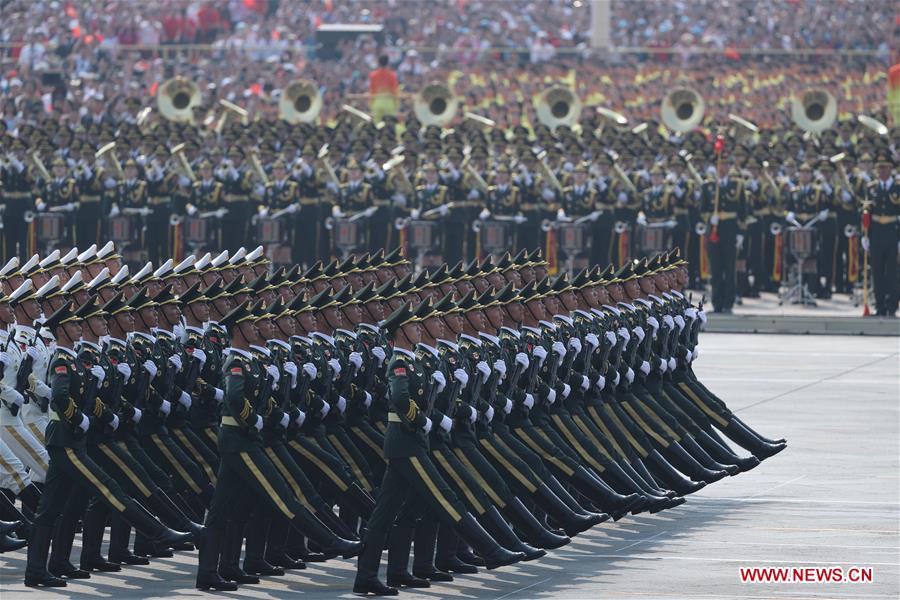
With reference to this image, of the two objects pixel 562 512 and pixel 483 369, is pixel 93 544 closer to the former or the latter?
pixel 483 369

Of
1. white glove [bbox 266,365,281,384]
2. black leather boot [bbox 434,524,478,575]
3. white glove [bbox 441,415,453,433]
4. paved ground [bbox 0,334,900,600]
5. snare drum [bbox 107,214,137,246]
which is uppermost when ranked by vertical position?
white glove [bbox 266,365,281,384]

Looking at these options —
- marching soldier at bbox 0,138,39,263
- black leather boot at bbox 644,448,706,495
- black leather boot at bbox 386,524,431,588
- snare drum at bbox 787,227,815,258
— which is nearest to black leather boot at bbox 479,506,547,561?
black leather boot at bbox 386,524,431,588

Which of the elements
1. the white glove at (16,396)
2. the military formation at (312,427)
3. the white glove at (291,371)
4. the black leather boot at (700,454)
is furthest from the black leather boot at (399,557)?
the black leather boot at (700,454)

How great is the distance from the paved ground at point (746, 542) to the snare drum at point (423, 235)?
8659 mm

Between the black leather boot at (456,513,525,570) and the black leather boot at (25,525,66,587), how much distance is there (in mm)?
2165

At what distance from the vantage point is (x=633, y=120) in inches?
1567

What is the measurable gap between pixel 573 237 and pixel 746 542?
588 inches

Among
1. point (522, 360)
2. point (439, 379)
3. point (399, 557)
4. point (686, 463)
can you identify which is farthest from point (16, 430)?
point (686, 463)

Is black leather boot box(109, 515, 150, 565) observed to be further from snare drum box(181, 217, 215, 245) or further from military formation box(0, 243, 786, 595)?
snare drum box(181, 217, 215, 245)

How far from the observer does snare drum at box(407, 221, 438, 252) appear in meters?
28.8

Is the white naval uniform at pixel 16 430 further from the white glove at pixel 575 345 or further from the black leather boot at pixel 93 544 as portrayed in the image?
the white glove at pixel 575 345

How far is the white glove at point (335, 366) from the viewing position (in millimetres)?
13016

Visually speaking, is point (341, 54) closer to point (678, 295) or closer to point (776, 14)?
point (776, 14)

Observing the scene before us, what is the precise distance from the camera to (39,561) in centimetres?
1227
